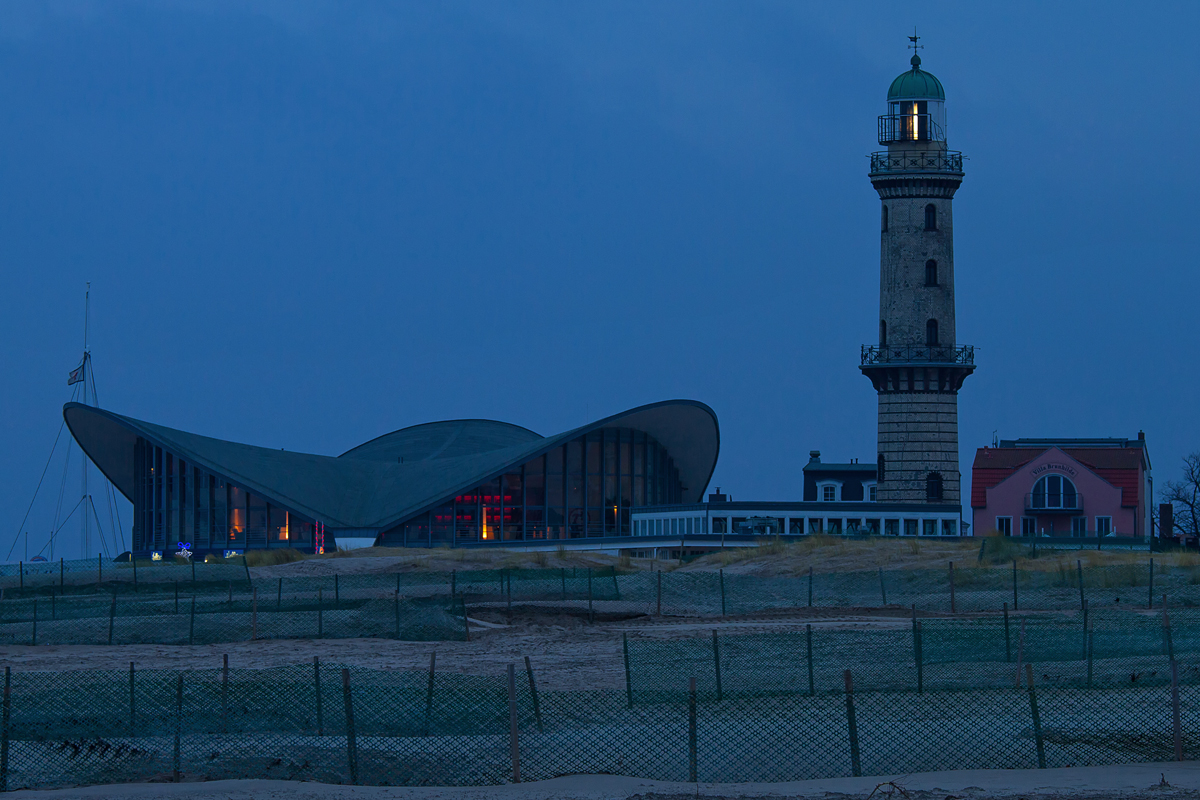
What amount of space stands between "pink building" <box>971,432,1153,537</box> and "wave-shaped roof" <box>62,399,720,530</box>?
22.7 meters

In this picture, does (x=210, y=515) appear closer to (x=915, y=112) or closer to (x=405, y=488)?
(x=405, y=488)

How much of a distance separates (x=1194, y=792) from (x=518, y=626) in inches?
899

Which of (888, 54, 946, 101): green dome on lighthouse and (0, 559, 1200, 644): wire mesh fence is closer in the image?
(0, 559, 1200, 644): wire mesh fence

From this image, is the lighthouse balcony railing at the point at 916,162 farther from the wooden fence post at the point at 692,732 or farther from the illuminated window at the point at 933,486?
the wooden fence post at the point at 692,732

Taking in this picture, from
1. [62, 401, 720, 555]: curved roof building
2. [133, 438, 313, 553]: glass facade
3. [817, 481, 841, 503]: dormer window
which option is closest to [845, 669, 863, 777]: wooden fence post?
[62, 401, 720, 555]: curved roof building

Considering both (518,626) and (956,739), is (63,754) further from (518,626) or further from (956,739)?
(518,626)

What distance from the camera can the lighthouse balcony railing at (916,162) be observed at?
71125 mm

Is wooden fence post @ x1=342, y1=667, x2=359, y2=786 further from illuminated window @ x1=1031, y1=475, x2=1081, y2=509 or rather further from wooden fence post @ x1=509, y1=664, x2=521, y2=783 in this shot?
illuminated window @ x1=1031, y1=475, x2=1081, y2=509

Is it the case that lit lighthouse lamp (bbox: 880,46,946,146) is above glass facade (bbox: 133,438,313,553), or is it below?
above

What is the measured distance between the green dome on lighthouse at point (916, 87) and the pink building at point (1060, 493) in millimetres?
17776

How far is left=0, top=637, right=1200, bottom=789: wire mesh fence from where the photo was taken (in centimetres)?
1855

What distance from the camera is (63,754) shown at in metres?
19.4

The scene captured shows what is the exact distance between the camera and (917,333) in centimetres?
7038

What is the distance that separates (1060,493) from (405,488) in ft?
128
